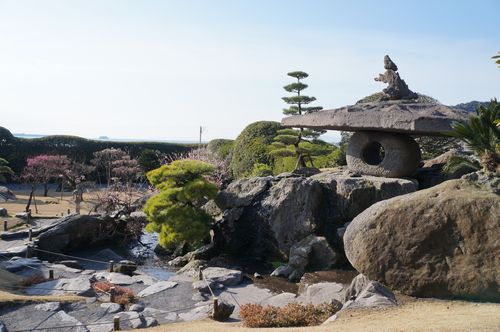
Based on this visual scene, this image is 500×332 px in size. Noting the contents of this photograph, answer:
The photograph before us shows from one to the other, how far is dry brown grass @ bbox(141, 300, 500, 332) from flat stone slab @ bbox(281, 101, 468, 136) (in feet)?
18.4

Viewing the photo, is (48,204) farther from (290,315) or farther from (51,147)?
(290,315)

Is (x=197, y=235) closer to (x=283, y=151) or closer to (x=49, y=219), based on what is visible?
(x=283, y=151)

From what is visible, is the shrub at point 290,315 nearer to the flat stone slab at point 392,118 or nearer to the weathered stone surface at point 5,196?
the flat stone slab at point 392,118

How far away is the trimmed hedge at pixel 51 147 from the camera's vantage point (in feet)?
99.4

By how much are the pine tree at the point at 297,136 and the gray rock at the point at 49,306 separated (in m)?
11.6

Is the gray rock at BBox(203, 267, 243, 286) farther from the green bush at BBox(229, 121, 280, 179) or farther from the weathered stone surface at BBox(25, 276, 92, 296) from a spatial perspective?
the green bush at BBox(229, 121, 280, 179)

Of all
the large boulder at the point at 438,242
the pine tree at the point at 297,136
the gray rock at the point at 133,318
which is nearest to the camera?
the large boulder at the point at 438,242

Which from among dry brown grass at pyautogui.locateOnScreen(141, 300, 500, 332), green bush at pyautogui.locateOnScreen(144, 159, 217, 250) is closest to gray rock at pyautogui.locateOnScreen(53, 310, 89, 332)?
dry brown grass at pyautogui.locateOnScreen(141, 300, 500, 332)

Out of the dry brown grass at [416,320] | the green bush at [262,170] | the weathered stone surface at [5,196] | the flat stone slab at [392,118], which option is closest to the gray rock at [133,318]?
the dry brown grass at [416,320]

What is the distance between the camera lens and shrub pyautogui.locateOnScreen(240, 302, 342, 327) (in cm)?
834

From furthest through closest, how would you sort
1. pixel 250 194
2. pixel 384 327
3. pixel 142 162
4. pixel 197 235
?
pixel 142 162, pixel 250 194, pixel 197 235, pixel 384 327

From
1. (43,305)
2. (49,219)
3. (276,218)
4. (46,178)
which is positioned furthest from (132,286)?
(46,178)

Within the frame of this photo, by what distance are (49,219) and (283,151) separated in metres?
10.3

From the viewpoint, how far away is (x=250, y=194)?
15250 mm
